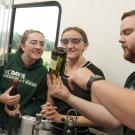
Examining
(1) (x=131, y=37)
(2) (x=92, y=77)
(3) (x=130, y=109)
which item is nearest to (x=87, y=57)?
(1) (x=131, y=37)

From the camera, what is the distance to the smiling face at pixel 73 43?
1830 millimetres

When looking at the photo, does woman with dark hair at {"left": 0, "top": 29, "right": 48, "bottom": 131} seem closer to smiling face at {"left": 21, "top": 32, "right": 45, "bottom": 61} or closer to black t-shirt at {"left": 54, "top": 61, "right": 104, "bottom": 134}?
smiling face at {"left": 21, "top": 32, "right": 45, "bottom": 61}

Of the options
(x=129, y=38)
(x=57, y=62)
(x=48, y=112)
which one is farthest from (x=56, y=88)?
(x=129, y=38)

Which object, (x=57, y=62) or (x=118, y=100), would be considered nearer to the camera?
(x=118, y=100)

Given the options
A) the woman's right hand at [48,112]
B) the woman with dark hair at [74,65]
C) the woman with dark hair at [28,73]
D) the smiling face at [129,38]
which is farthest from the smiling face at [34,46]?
the smiling face at [129,38]

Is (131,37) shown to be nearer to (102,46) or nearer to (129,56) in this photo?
(129,56)

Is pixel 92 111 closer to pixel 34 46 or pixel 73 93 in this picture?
pixel 73 93

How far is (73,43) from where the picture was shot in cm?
183

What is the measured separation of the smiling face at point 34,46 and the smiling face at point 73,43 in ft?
0.81

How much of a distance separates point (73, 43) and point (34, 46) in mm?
337

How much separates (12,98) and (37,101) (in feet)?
1.40

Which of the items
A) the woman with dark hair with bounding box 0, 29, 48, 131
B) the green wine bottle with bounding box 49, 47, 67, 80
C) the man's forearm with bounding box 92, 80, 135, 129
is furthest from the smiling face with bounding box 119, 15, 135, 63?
the woman with dark hair with bounding box 0, 29, 48, 131

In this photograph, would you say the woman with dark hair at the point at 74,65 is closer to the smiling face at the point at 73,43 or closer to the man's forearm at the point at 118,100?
the smiling face at the point at 73,43

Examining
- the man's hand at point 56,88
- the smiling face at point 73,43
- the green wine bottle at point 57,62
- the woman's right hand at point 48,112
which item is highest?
the smiling face at point 73,43
